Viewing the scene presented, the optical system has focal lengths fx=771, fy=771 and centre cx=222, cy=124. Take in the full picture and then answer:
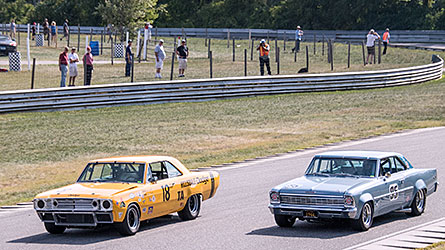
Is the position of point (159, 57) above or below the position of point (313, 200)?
above

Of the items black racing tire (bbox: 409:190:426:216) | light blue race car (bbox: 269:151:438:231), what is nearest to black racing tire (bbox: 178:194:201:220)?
light blue race car (bbox: 269:151:438:231)

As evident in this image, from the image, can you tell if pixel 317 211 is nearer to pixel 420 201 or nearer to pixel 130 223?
pixel 420 201

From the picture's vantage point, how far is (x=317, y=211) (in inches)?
446

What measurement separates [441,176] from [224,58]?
37.0m

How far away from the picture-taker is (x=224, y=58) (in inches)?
2071

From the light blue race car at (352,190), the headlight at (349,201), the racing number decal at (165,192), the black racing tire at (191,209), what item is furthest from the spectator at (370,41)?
the headlight at (349,201)

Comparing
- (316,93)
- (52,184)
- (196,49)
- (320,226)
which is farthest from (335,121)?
(196,49)

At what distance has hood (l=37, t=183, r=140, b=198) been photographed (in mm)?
11039

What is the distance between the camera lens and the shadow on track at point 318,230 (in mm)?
11328

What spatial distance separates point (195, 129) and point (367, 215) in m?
14.2

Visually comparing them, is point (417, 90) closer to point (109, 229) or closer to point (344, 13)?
point (109, 229)

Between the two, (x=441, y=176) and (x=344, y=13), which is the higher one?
(x=344, y=13)

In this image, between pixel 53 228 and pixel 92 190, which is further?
pixel 53 228

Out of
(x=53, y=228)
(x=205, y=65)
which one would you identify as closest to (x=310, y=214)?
(x=53, y=228)
